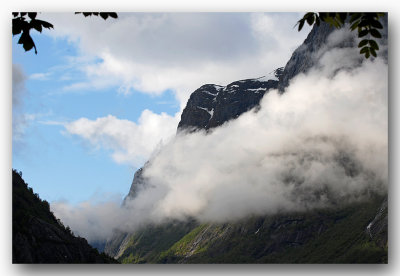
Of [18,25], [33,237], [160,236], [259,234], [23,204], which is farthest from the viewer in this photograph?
[160,236]

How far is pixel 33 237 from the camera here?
14.3m

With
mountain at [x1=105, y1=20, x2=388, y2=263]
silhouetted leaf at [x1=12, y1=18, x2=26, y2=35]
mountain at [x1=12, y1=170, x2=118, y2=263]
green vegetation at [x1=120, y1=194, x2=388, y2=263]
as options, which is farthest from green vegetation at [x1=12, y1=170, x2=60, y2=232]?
green vegetation at [x1=120, y1=194, x2=388, y2=263]

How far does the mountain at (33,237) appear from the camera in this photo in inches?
531

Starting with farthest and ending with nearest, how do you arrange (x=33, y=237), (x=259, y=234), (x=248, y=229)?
(x=248, y=229), (x=259, y=234), (x=33, y=237)

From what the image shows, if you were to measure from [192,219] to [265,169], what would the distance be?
78.4m

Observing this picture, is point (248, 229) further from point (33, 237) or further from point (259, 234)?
point (33, 237)

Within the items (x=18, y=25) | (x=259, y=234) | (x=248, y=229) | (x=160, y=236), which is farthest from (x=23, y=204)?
(x=160, y=236)

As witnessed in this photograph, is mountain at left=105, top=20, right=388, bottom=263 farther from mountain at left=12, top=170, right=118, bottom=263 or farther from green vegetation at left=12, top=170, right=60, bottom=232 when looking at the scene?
green vegetation at left=12, top=170, right=60, bottom=232

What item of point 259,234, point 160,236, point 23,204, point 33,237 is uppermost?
point 23,204

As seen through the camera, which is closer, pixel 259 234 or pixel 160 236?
pixel 259 234

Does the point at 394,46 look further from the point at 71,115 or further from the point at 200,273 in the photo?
the point at 71,115

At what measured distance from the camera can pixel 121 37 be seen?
15406 mm

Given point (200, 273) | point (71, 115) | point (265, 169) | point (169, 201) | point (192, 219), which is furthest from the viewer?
point (192, 219)

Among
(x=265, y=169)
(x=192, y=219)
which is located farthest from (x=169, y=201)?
(x=265, y=169)
